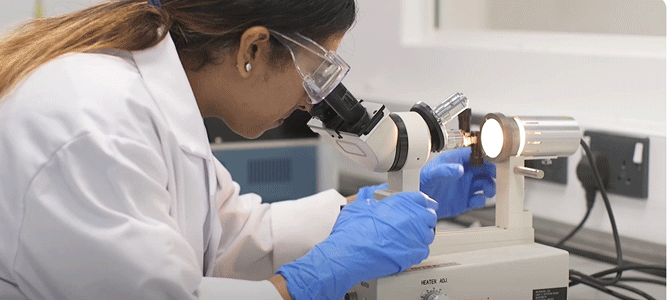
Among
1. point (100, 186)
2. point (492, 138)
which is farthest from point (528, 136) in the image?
point (100, 186)

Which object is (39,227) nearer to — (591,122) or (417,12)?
(591,122)

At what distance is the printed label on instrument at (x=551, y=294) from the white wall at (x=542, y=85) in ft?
1.58

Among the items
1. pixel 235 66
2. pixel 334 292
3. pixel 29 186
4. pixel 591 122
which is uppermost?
pixel 235 66

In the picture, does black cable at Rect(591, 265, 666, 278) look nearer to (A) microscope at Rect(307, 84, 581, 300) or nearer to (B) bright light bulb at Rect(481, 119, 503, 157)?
(A) microscope at Rect(307, 84, 581, 300)

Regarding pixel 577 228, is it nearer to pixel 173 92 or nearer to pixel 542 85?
pixel 542 85

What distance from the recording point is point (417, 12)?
2375mm

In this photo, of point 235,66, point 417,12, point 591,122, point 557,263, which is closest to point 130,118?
point 235,66

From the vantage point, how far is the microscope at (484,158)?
123 centimetres

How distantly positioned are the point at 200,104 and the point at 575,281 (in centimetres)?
81

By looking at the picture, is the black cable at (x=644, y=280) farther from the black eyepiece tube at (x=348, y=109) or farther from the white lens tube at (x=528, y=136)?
the black eyepiece tube at (x=348, y=109)

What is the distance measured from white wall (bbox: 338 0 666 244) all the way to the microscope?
1.53 feet

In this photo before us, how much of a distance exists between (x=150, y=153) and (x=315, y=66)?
338 mm

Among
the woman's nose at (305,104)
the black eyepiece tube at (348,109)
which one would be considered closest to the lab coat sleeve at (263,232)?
the woman's nose at (305,104)

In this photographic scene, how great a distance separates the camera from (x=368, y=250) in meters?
1.22
